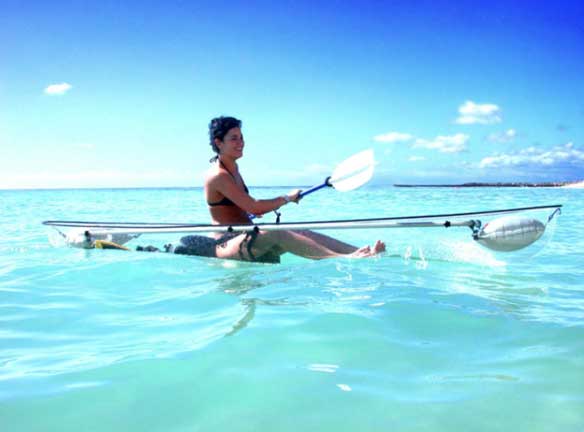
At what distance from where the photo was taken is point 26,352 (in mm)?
2404

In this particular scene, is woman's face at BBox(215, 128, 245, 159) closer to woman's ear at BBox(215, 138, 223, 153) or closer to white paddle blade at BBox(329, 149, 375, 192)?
woman's ear at BBox(215, 138, 223, 153)

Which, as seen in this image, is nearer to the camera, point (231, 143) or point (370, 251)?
point (370, 251)

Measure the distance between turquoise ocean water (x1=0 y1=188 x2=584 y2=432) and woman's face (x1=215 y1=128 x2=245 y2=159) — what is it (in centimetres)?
124

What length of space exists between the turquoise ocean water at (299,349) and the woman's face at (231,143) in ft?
4.07

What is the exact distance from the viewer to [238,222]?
Result: 4.91 metres

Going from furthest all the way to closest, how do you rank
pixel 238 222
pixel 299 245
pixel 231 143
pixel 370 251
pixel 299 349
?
1. pixel 238 222
2. pixel 231 143
3. pixel 299 245
4. pixel 370 251
5. pixel 299 349

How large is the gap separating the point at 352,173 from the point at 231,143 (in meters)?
1.40

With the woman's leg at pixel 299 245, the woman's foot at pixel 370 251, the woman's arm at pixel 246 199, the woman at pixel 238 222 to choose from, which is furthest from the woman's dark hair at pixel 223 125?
the woman's foot at pixel 370 251

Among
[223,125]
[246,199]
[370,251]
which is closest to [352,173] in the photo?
[370,251]

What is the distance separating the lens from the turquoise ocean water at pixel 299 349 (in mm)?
1719

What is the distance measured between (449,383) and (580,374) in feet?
1.86

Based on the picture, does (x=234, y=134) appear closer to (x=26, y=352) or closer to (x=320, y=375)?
(x=26, y=352)

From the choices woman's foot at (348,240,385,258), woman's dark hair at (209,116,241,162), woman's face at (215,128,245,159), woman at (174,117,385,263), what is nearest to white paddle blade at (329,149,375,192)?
woman at (174,117,385,263)

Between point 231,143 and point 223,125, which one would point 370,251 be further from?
point 223,125
